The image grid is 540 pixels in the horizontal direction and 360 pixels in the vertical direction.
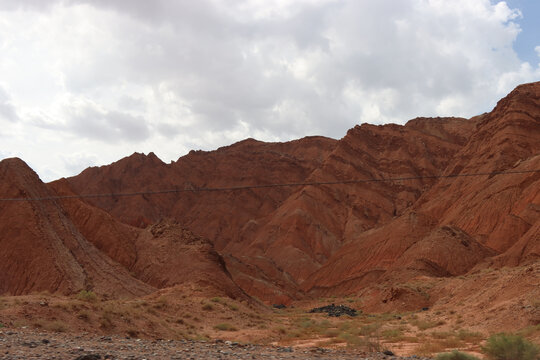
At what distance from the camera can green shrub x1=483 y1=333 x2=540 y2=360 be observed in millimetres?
14114

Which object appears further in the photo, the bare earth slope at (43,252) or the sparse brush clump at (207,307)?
the bare earth slope at (43,252)

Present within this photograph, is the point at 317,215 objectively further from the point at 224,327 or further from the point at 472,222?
the point at 224,327

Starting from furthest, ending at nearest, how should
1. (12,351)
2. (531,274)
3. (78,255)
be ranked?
1. (78,255)
2. (531,274)
3. (12,351)

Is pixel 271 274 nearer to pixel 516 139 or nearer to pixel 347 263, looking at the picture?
pixel 347 263

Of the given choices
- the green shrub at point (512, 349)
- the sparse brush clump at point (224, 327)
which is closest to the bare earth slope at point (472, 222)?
the sparse brush clump at point (224, 327)

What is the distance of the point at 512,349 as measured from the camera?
14453 mm

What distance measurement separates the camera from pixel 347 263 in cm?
8369

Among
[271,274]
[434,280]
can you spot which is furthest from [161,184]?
[434,280]

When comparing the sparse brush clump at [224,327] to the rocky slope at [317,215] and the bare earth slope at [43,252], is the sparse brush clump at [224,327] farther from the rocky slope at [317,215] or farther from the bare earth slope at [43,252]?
the bare earth slope at [43,252]

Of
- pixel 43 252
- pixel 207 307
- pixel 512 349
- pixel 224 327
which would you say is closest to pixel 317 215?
pixel 43 252

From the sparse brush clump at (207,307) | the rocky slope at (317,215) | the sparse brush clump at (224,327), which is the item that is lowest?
the sparse brush clump at (224,327)

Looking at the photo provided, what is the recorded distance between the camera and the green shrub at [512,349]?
14.1 m

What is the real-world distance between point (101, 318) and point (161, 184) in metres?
129

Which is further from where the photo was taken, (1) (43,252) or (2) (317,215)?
(2) (317,215)
